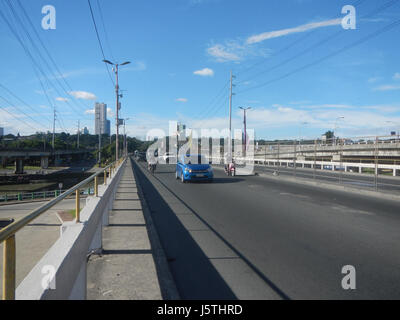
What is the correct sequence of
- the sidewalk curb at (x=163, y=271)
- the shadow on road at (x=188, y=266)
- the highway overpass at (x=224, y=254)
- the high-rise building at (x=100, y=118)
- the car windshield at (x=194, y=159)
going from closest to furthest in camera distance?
the highway overpass at (x=224, y=254) → the sidewalk curb at (x=163, y=271) → the shadow on road at (x=188, y=266) → the car windshield at (x=194, y=159) → the high-rise building at (x=100, y=118)

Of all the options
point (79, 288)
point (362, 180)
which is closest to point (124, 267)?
point (79, 288)

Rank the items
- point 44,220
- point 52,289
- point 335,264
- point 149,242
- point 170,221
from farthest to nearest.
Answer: point 44,220
point 170,221
point 149,242
point 335,264
point 52,289

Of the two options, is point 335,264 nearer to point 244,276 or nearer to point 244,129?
point 244,276

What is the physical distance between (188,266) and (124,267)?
1.02 metres

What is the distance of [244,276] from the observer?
4465 mm

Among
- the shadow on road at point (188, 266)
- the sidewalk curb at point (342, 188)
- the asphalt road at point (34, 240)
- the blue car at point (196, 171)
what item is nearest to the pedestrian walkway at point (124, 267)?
the shadow on road at point (188, 266)

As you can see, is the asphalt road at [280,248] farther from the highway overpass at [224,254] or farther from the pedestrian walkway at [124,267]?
the pedestrian walkway at [124,267]

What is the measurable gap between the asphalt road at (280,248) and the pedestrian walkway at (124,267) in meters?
0.44

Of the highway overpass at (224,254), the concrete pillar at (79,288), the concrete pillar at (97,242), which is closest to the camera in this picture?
the concrete pillar at (79,288)

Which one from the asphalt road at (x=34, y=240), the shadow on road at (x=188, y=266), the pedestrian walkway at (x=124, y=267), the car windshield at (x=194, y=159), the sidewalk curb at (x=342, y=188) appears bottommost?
the asphalt road at (x=34, y=240)

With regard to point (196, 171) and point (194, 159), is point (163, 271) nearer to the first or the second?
point (196, 171)

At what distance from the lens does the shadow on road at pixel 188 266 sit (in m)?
3.97
